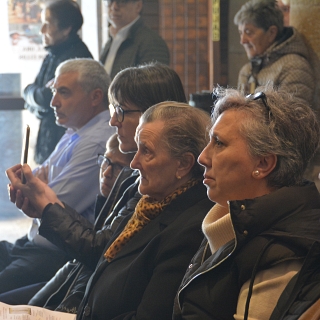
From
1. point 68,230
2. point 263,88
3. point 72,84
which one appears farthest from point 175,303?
point 72,84

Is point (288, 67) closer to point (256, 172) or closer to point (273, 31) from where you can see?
point (273, 31)

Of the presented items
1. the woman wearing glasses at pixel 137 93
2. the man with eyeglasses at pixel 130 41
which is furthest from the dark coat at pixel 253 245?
the man with eyeglasses at pixel 130 41

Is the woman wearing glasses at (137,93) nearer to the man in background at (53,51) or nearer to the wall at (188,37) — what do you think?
the man in background at (53,51)

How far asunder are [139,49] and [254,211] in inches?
116

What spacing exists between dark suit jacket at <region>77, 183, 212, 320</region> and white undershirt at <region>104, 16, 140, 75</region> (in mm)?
2489

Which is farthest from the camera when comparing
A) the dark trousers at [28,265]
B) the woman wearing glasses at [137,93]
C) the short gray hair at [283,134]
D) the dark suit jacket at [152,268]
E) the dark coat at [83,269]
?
the dark trousers at [28,265]

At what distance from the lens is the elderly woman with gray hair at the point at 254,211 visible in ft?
5.12

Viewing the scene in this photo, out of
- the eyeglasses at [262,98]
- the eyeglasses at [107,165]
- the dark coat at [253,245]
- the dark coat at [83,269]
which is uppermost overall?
the eyeglasses at [262,98]

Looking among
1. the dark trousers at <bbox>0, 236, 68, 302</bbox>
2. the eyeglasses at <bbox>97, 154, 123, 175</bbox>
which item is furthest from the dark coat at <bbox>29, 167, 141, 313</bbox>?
the dark trousers at <bbox>0, 236, 68, 302</bbox>

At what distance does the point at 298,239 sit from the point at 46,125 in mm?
3273

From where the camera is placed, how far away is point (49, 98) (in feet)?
14.8

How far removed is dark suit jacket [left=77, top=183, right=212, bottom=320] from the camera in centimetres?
192

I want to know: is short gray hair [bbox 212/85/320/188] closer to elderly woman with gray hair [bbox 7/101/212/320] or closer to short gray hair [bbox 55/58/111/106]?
elderly woman with gray hair [bbox 7/101/212/320]

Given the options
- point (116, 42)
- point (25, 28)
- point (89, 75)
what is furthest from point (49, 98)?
point (25, 28)
